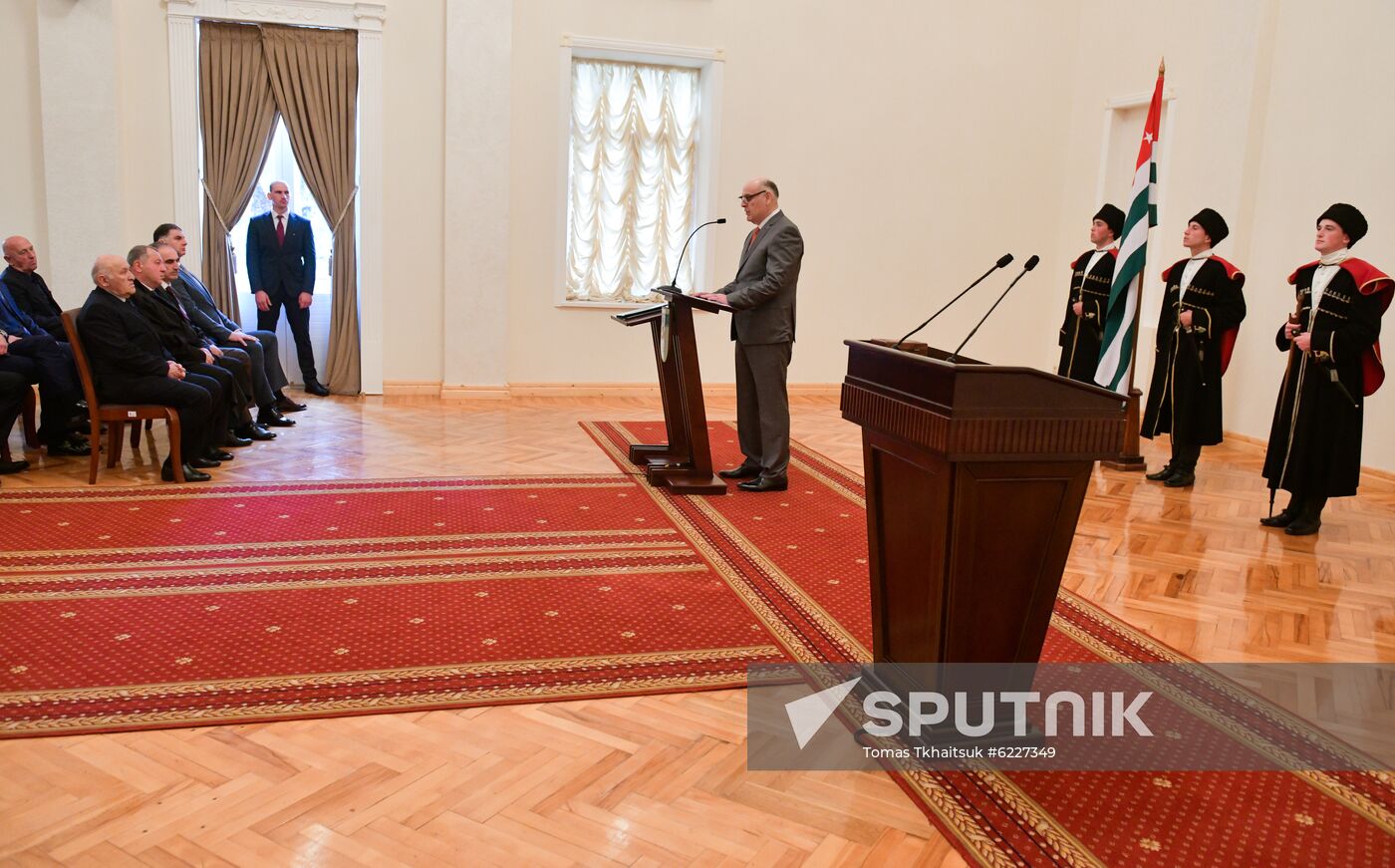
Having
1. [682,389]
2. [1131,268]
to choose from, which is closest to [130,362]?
[682,389]

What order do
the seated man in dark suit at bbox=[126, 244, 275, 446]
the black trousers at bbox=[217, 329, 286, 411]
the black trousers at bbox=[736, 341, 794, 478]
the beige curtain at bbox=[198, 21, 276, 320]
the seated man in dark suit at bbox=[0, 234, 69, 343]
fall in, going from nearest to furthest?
the black trousers at bbox=[736, 341, 794, 478]
the seated man in dark suit at bbox=[126, 244, 275, 446]
the seated man in dark suit at bbox=[0, 234, 69, 343]
the black trousers at bbox=[217, 329, 286, 411]
the beige curtain at bbox=[198, 21, 276, 320]

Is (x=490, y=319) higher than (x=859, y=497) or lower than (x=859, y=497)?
higher

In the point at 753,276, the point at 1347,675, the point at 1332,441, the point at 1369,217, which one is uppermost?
the point at 1369,217

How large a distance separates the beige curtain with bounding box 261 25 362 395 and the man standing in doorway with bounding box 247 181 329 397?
0.26m

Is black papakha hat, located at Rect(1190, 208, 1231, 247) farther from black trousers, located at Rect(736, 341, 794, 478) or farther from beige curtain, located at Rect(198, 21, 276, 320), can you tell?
beige curtain, located at Rect(198, 21, 276, 320)

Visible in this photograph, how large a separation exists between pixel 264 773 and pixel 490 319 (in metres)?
6.59

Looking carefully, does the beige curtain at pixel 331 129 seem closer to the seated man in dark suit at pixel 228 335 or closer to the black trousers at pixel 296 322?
the black trousers at pixel 296 322

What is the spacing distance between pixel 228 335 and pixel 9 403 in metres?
1.60

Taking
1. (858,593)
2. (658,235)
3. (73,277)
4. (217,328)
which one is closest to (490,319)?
(658,235)

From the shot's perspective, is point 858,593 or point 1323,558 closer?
point 858,593

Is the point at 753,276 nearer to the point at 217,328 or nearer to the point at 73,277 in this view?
the point at 217,328

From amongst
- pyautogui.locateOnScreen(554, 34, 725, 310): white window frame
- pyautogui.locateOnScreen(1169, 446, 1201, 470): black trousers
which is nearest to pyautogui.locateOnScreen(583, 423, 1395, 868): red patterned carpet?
pyautogui.locateOnScreen(1169, 446, 1201, 470): black trousers

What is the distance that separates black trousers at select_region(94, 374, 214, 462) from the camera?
5.84 metres

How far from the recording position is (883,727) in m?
3.13
